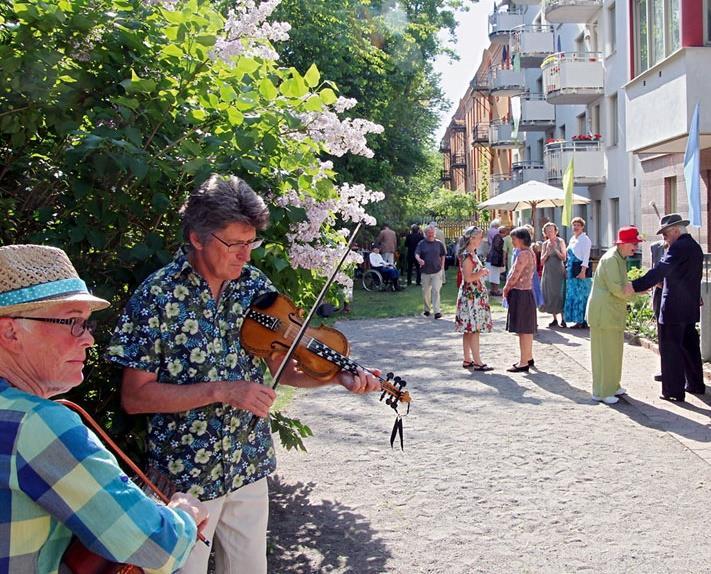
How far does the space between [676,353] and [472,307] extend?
2.69m

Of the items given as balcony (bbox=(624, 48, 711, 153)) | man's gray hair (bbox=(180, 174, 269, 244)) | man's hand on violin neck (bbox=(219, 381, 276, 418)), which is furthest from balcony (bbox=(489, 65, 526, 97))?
man's hand on violin neck (bbox=(219, 381, 276, 418))

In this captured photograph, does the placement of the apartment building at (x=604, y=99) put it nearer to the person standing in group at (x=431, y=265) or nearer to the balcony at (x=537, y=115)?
the balcony at (x=537, y=115)

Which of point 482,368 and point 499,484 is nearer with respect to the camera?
point 499,484

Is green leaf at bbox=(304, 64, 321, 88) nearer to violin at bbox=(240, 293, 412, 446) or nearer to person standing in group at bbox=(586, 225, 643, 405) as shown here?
violin at bbox=(240, 293, 412, 446)

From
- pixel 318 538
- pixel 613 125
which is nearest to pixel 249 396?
pixel 318 538

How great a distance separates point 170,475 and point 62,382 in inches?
41.5

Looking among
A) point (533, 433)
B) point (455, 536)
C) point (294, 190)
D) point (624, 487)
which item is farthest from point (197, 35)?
point (533, 433)

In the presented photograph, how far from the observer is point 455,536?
16.3 ft

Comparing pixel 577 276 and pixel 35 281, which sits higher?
pixel 35 281

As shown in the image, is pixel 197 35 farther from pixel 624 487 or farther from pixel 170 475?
pixel 624 487

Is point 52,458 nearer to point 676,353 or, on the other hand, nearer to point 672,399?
point 676,353

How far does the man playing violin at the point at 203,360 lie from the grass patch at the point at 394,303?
1352 cm

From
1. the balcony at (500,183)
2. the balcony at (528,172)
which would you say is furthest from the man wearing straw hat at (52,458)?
the balcony at (500,183)

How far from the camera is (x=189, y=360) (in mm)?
2713
